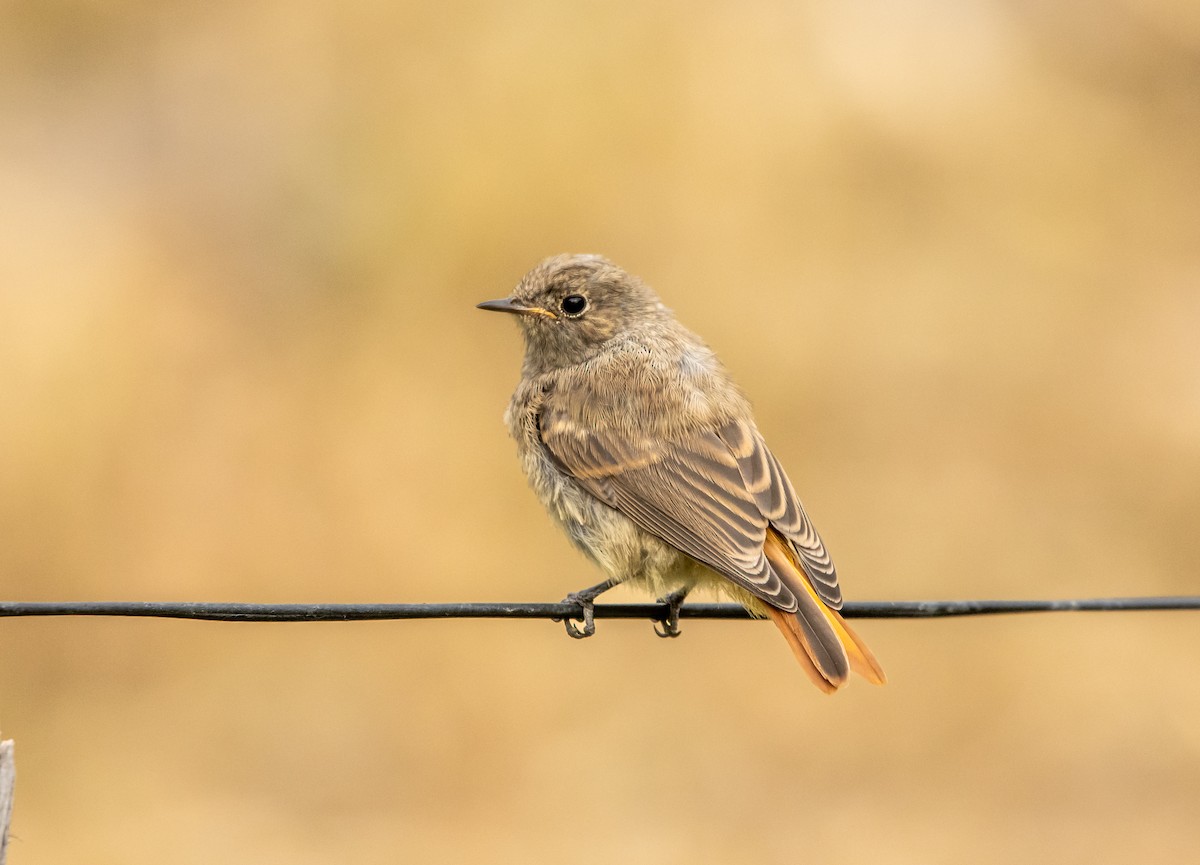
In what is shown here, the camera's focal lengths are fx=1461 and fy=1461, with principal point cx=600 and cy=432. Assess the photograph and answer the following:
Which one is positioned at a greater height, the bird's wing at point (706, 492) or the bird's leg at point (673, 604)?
the bird's wing at point (706, 492)

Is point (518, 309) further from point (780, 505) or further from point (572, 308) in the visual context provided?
point (780, 505)

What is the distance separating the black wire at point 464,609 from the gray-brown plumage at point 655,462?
209mm

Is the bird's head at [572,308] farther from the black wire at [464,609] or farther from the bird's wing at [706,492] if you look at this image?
the black wire at [464,609]

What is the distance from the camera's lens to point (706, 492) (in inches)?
203

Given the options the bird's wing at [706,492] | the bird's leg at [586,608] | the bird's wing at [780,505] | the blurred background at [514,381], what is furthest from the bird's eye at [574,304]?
the blurred background at [514,381]

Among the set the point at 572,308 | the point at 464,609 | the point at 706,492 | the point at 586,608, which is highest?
the point at 572,308

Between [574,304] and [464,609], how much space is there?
2.44 meters

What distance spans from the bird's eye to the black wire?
1.76 meters

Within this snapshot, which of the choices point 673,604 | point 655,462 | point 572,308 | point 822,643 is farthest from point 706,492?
point 572,308

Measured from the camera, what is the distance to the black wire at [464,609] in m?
3.56

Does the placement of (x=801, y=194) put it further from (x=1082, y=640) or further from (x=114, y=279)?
(x=114, y=279)

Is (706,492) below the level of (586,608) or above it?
above

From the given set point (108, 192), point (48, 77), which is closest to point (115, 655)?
point (108, 192)

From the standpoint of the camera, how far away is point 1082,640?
30.6 ft
